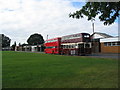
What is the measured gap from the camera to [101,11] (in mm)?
6582

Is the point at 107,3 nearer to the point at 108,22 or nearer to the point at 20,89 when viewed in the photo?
the point at 108,22

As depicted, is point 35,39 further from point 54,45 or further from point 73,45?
point 73,45

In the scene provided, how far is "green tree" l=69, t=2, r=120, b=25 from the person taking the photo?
608 centimetres

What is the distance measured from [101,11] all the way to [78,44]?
62.6ft

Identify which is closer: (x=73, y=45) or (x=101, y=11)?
(x=101, y=11)

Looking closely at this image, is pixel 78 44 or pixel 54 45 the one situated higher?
pixel 78 44

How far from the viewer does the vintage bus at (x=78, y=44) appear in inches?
1005

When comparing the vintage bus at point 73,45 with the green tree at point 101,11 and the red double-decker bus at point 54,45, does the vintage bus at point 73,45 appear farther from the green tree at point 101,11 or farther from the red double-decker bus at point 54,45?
the green tree at point 101,11

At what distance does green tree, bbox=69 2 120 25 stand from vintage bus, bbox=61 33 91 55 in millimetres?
18281

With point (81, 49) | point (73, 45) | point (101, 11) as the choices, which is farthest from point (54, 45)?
point (101, 11)

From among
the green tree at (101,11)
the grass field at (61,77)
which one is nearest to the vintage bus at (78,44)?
the grass field at (61,77)

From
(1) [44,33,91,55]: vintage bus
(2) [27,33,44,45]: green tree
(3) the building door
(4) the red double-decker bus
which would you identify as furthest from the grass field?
(2) [27,33,44,45]: green tree

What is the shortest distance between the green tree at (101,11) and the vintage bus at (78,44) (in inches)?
720

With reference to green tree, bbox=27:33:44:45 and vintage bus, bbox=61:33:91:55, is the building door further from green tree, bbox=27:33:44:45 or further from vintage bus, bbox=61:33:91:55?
green tree, bbox=27:33:44:45
